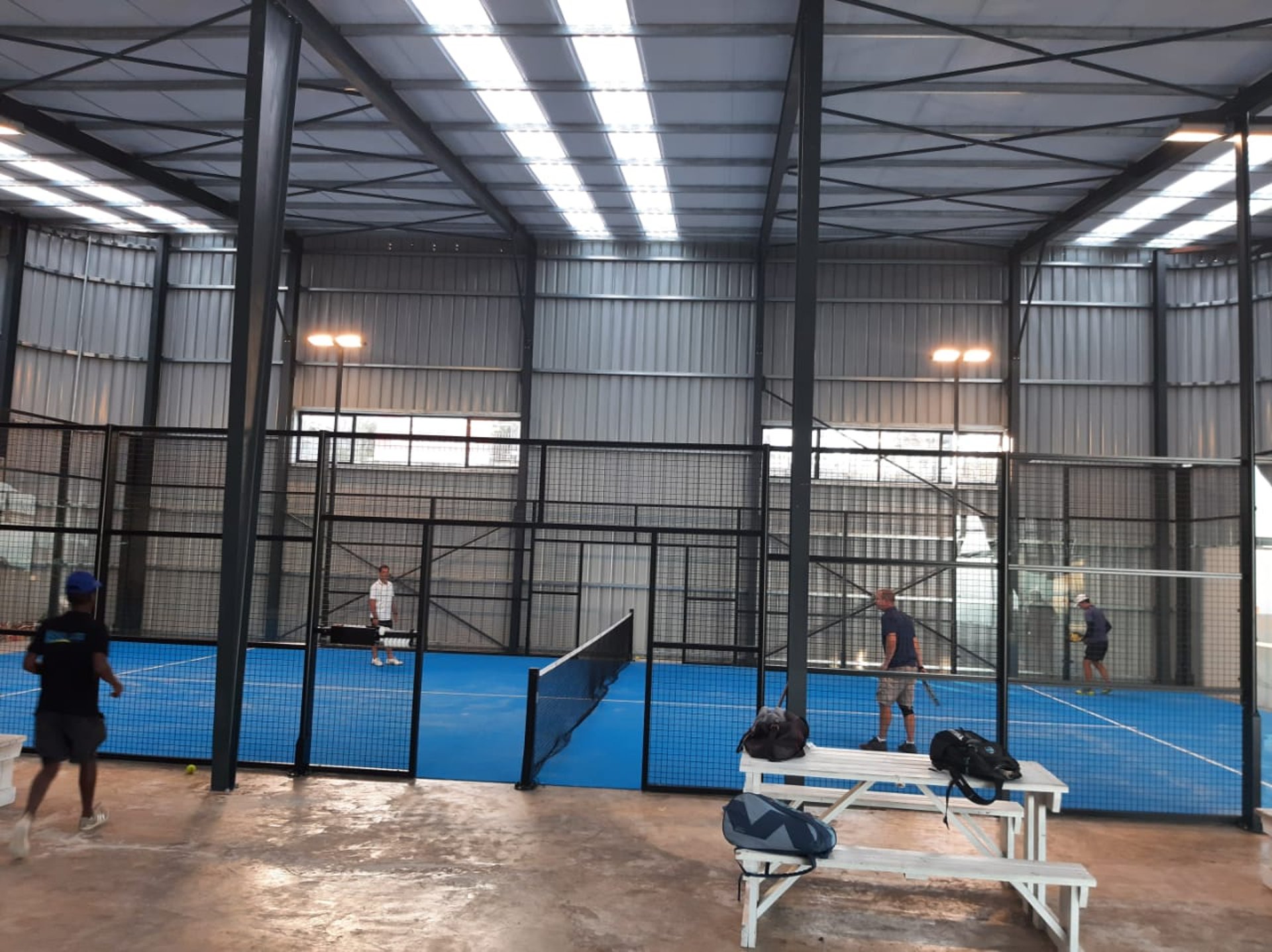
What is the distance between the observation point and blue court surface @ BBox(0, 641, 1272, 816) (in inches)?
378

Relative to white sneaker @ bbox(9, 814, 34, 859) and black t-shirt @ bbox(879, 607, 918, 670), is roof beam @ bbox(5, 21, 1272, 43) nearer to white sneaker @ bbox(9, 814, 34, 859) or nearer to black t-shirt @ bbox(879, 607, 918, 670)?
black t-shirt @ bbox(879, 607, 918, 670)

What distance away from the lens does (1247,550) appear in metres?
8.58

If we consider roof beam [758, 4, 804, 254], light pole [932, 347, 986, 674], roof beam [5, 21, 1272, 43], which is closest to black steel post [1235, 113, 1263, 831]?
roof beam [5, 21, 1272, 43]

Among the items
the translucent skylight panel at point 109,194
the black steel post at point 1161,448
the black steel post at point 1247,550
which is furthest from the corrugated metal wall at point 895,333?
the translucent skylight panel at point 109,194

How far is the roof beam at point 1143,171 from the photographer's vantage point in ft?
34.9

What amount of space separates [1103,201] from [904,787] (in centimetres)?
1065

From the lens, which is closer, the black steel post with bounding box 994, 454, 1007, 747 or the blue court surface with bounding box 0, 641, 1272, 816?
the black steel post with bounding box 994, 454, 1007, 747

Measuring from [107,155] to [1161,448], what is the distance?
64.4 ft

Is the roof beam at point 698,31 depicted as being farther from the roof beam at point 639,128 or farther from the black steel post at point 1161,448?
the black steel post at point 1161,448

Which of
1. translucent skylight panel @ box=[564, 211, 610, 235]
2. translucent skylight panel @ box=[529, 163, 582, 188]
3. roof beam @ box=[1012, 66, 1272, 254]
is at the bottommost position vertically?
roof beam @ box=[1012, 66, 1272, 254]

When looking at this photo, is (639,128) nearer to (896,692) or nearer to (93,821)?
(896,692)

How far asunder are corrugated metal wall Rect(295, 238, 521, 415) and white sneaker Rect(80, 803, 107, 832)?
45.1 ft

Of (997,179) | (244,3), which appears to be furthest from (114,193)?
(997,179)

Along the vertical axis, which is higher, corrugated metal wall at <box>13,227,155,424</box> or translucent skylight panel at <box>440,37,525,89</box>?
translucent skylight panel at <box>440,37,525,89</box>
